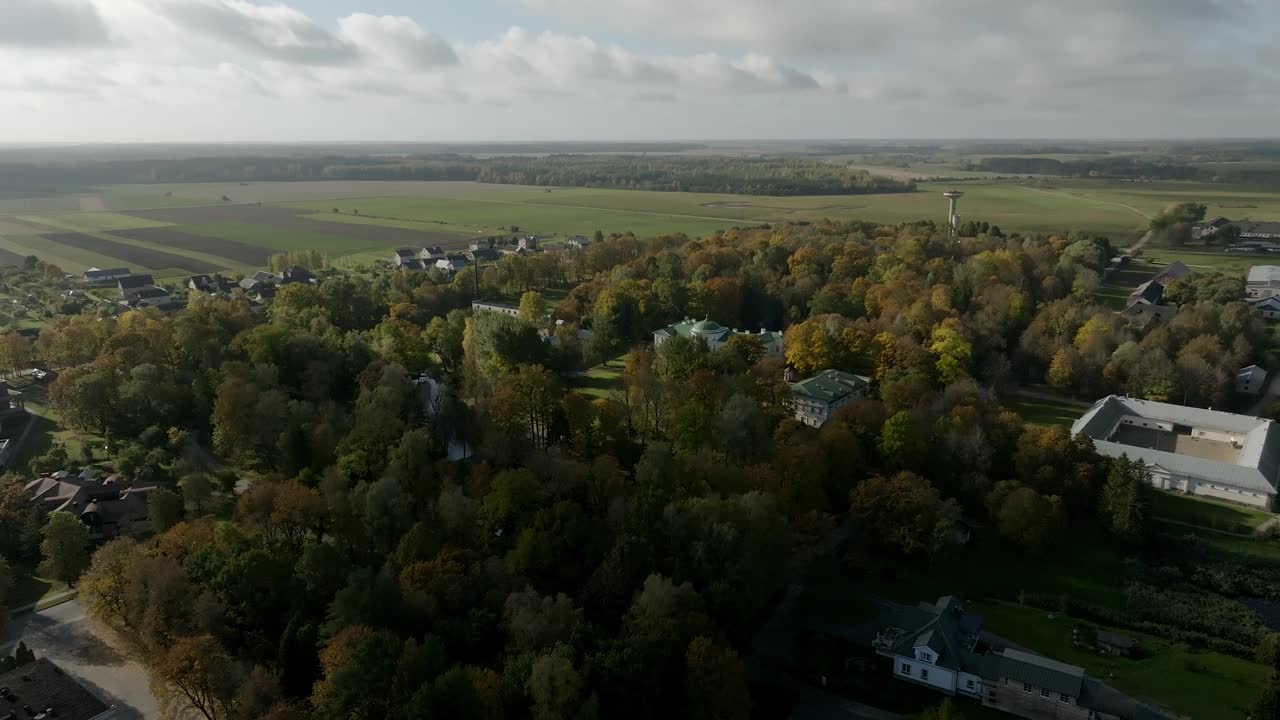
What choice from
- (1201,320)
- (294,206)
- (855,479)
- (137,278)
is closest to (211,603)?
(855,479)

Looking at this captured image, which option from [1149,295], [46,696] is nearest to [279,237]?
[46,696]

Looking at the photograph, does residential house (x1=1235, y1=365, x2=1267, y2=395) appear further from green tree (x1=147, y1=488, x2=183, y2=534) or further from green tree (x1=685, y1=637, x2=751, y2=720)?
green tree (x1=147, y1=488, x2=183, y2=534)

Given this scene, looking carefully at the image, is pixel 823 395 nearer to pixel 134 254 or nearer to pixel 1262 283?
pixel 1262 283

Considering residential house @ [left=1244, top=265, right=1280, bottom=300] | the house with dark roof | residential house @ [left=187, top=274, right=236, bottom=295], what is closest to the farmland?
residential house @ [left=187, top=274, right=236, bottom=295]

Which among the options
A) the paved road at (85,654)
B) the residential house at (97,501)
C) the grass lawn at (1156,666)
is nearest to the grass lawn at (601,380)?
the residential house at (97,501)

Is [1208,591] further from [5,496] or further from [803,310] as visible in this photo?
[5,496]
